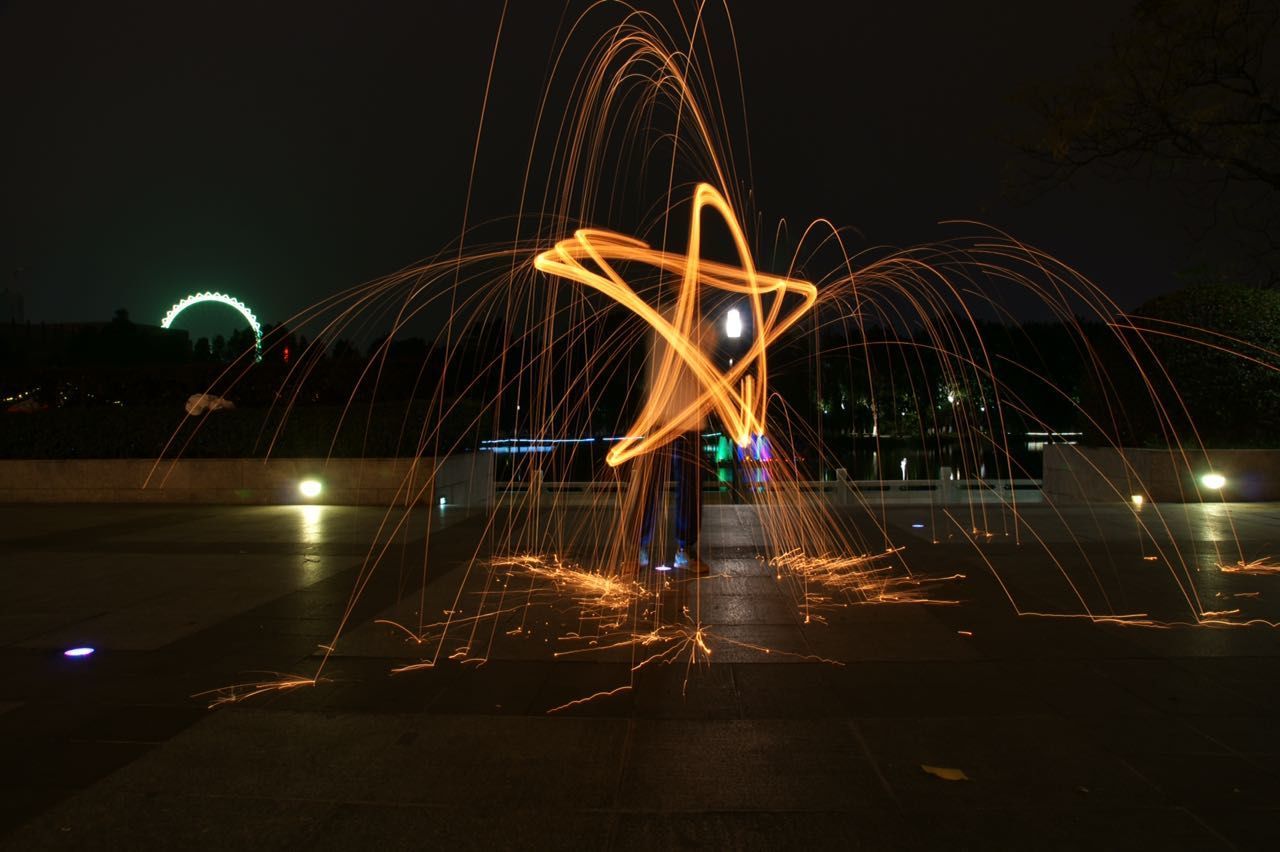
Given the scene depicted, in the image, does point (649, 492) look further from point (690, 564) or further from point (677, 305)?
point (677, 305)

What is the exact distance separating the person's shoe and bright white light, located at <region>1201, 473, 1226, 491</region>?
32.0 feet

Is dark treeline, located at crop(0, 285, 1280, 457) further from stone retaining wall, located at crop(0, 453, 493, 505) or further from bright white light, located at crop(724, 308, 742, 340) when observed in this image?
bright white light, located at crop(724, 308, 742, 340)

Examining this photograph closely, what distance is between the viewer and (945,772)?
382 cm

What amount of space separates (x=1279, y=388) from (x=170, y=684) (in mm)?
15949

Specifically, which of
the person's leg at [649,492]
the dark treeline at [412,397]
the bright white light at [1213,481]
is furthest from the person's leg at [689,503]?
the bright white light at [1213,481]

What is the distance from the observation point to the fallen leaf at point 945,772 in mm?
3766

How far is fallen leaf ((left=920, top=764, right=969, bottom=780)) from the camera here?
12.4ft

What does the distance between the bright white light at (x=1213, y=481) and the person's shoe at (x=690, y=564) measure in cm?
975

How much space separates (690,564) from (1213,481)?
1015cm

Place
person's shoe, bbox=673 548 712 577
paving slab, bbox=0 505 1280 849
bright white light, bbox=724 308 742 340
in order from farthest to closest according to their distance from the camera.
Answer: bright white light, bbox=724 308 742 340
person's shoe, bbox=673 548 712 577
paving slab, bbox=0 505 1280 849

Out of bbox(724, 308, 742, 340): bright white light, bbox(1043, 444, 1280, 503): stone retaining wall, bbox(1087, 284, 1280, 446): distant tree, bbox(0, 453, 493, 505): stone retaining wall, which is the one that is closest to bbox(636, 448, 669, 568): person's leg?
bbox(0, 453, 493, 505): stone retaining wall

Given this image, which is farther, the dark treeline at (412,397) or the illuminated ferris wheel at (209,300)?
the illuminated ferris wheel at (209,300)

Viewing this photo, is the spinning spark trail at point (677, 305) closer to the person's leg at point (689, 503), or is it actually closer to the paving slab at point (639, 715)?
the person's leg at point (689, 503)

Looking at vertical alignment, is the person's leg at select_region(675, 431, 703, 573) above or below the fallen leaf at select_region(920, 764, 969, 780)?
above
